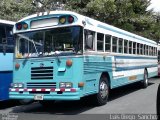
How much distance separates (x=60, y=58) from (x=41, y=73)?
75 cm

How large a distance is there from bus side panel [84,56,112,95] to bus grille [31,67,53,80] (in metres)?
1.02

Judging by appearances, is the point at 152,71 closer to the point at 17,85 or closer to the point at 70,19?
the point at 70,19

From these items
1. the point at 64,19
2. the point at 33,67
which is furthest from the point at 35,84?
the point at 64,19

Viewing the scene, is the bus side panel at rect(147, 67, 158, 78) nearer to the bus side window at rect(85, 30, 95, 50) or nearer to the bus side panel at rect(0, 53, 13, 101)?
the bus side window at rect(85, 30, 95, 50)

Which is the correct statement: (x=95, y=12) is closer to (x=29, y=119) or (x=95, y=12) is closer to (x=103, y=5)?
(x=103, y=5)

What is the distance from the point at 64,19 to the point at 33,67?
65.6 inches

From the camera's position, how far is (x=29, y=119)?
9.28 metres

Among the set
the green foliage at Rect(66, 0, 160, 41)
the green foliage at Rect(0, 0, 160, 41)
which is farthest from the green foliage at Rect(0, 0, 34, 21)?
the green foliage at Rect(66, 0, 160, 41)

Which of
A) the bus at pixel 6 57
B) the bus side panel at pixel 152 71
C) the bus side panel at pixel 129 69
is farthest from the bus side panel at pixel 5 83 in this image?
the bus side panel at pixel 152 71

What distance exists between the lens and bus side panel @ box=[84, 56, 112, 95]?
1005 centimetres

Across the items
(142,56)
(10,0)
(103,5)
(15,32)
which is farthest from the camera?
(103,5)

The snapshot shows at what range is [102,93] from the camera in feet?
37.1

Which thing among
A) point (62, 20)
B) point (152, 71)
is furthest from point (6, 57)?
point (152, 71)

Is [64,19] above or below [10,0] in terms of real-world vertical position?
below
